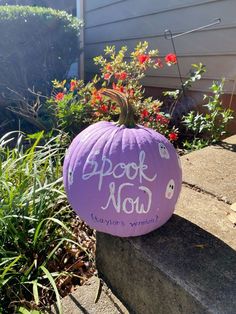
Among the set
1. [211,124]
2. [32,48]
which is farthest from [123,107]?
[32,48]

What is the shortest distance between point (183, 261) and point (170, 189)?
0.98 feet

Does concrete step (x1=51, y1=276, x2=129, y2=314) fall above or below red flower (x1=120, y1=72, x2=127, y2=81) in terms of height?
below

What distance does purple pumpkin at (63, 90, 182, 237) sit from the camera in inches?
51.4

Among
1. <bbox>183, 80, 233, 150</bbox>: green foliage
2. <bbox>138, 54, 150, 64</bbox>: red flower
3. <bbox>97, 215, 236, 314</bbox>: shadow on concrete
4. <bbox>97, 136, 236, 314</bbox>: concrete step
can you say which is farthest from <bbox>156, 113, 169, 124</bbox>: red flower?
<bbox>97, 215, 236, 314</bbox>: shadow on concrete

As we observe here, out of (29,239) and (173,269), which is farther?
(29,239)

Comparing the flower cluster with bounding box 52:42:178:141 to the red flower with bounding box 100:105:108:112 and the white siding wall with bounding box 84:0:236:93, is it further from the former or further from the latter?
the white siding wall with bounding box 84:0:236:93

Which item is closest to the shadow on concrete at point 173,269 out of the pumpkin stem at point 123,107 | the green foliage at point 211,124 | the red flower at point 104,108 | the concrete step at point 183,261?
the concrete step at point 183,261

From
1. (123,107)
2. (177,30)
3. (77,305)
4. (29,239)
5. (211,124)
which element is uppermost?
(177,30)

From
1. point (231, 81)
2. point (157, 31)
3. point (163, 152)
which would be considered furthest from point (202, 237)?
point (157, 31)

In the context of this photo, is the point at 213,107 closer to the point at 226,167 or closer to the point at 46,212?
the point at 226,167

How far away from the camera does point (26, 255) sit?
179cm

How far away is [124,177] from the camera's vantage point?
4.26 feet

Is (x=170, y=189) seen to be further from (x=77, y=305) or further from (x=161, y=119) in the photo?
(x=161, y=119)

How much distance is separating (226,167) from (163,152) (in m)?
1.10
